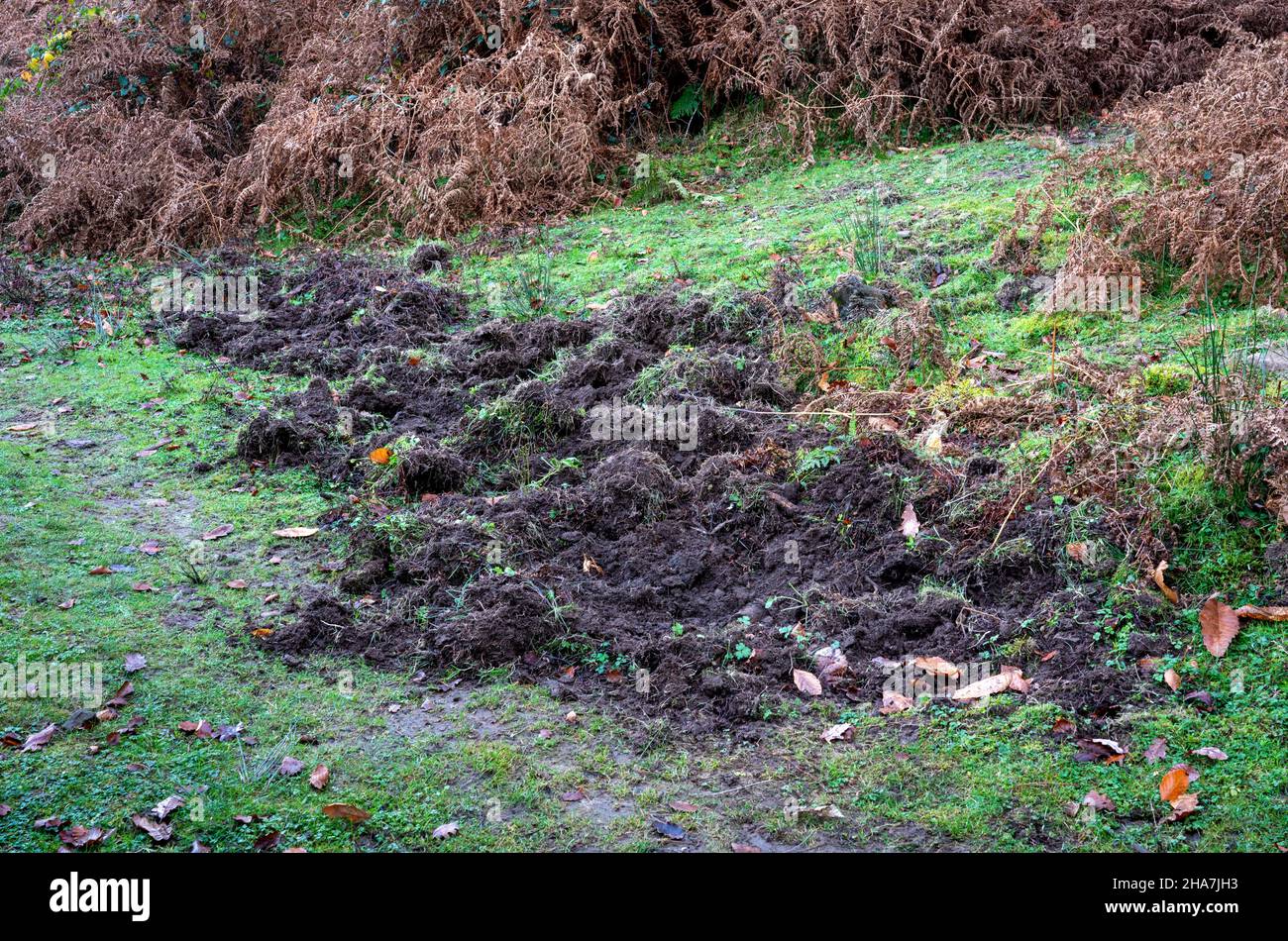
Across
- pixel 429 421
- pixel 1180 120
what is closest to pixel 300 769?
pixel 429 421

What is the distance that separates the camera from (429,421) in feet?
19.2

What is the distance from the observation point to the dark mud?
3732 millimetres

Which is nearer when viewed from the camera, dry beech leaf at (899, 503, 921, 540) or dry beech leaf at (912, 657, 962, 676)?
dry beech leaf at (912, 657, 962, 676)

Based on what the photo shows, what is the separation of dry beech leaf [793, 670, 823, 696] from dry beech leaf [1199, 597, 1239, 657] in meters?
1.29

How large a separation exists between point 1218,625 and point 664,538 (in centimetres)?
212

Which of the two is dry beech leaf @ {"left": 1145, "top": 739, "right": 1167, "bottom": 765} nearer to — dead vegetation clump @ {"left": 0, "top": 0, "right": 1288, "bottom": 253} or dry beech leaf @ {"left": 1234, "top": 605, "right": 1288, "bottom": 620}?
dry beech leaf @ {"left": 1234, "top": 605, "right": 1288, "bottom": 620}

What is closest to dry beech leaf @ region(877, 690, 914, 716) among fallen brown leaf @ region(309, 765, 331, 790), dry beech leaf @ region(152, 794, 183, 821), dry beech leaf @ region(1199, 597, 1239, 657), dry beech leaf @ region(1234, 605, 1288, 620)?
dry beech leaf @ region(1199, 597, 1239, 657)

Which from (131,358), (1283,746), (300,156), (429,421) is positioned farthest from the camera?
(300,156)

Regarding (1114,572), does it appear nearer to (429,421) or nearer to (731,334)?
(731,334)

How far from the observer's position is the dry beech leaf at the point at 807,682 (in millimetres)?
3596

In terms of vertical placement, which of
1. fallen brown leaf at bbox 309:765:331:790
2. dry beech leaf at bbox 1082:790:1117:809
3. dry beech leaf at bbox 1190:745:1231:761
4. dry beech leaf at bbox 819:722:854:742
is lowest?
fallen brown leaf at bbox 309:765:331:790

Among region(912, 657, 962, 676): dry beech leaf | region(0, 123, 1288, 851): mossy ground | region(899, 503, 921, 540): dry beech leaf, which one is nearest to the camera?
region(0, 123, 1288, 851): mossy ground

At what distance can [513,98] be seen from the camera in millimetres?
8773
